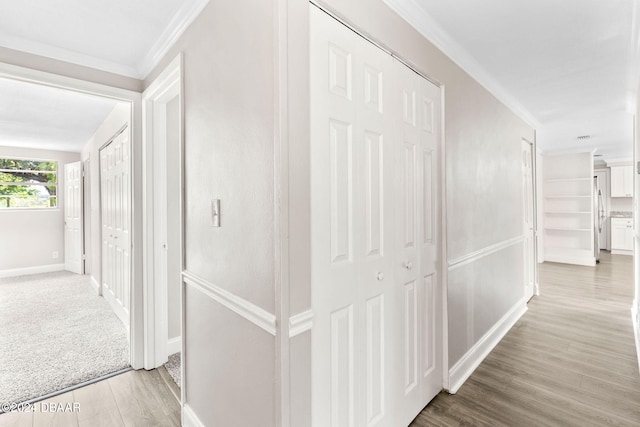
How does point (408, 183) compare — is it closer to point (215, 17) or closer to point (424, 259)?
point (424, 259)

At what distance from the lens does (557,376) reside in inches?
91.5

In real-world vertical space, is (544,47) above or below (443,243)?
above

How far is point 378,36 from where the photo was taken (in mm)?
1550

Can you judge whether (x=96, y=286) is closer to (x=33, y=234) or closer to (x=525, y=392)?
(x=33, y=234)

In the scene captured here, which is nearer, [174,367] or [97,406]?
[97,406]

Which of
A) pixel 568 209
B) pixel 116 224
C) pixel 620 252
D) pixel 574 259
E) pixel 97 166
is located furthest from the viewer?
pixel 620 252

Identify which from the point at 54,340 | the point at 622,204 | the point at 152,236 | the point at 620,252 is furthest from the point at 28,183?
the point at 622,204

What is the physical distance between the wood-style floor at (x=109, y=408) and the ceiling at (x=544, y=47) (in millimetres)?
2807

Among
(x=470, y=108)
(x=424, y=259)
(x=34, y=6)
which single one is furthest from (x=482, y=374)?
(x=34, y=6)

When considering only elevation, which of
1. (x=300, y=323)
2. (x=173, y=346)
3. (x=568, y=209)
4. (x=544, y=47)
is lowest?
(x=173, y=346)

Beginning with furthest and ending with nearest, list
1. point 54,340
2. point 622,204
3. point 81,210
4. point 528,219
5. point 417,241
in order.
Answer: point 622,204 < point 81,210 < point 528,219 < point 54,340 < point 417,241

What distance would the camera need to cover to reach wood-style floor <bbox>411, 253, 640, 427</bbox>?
1.88 meters

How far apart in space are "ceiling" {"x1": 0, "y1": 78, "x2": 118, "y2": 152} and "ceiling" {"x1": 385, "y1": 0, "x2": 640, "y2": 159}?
2.72m

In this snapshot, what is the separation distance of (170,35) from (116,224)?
2503 mm
